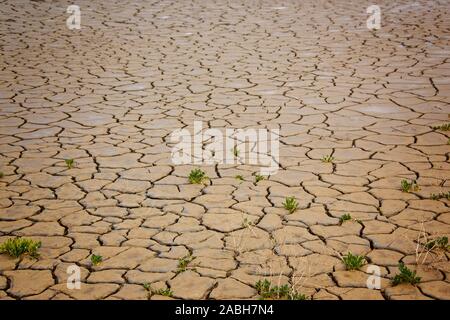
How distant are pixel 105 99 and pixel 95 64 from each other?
6.11 ft

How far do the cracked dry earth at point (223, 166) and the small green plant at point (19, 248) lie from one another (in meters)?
0.06

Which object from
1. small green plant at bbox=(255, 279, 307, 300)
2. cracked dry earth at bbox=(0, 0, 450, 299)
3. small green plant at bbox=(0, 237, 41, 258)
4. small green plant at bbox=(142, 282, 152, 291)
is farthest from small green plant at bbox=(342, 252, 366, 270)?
small green plant at bbox=(0, 237, 41, 258)

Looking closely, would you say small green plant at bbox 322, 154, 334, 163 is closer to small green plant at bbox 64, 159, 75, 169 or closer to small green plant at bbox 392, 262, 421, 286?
small green plant at bbox 392, 262, 421, 286

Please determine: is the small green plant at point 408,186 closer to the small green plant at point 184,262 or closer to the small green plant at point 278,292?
the small green plant at point 278,292

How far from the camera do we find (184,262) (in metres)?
3.11

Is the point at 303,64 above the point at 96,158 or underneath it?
above

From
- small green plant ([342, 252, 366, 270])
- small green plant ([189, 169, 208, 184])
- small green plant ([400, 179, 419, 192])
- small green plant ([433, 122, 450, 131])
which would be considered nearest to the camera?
small green plant ([342, 252, 366, 270])

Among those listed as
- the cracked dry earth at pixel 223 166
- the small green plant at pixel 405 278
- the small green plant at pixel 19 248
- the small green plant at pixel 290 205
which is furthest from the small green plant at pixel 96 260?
the small green plant at pixel 405 278

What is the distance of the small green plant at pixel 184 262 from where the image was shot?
120 inches

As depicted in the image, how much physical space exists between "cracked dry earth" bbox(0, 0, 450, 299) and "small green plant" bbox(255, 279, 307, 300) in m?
Result: 0.07

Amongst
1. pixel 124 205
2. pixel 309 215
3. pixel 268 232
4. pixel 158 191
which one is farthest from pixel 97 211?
pixel 309 215

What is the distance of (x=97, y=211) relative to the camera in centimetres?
377

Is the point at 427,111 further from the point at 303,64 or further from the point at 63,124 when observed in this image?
the point at 63,124

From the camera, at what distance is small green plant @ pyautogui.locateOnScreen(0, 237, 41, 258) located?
3.21m
